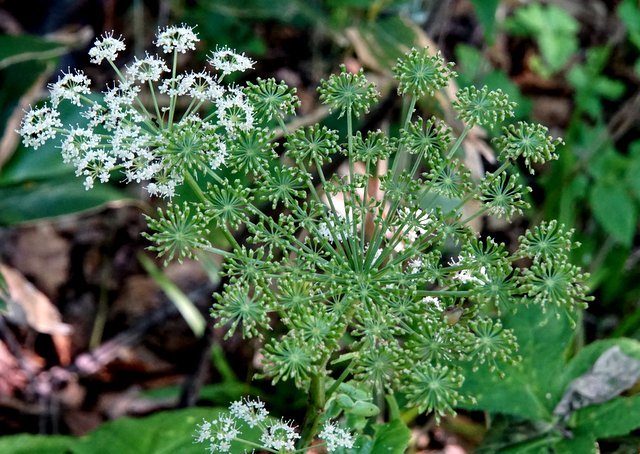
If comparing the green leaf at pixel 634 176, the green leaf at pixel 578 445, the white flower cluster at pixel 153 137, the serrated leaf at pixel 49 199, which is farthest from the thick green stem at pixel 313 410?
the green leaf at pixel 634 176

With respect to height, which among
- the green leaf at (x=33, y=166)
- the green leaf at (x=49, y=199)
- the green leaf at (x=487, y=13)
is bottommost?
the green leaf at (x=49, y=199)

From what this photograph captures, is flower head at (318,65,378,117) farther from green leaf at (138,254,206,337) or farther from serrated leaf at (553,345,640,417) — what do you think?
green leaf at (138,254,206,337)

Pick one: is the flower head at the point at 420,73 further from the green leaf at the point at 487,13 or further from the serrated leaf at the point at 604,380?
the green leaf at the point at 487,13

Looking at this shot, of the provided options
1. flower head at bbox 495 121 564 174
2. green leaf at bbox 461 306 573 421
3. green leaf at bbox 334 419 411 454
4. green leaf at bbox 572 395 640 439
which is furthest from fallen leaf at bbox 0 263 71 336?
flower head at bbox 495 121 564 174

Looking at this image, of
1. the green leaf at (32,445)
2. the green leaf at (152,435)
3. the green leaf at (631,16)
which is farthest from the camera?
the green leaf at (631,16)

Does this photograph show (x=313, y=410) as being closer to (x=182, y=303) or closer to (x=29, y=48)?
(x=182, y=303)

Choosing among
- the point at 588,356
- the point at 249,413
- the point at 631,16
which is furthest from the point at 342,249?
the point at 631,16
